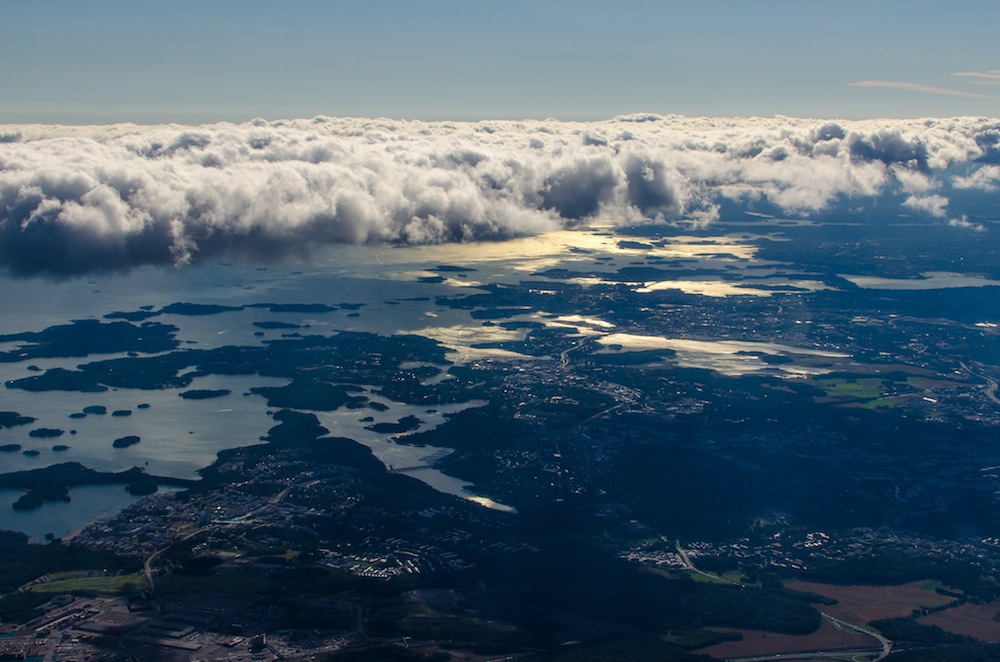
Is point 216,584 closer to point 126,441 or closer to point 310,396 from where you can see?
point 126,441

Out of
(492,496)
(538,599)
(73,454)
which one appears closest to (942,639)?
(538,599)

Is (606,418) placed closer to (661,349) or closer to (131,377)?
(661,349)

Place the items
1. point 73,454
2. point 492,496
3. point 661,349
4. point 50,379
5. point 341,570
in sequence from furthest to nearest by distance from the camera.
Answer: point 661,349, point 50,379, point 73,454, point 492,496, point 341,570

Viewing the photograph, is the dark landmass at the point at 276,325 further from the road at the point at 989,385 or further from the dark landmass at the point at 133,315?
the road at the point at 989,385

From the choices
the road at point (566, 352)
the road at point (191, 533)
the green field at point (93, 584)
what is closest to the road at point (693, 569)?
the road at point (191, 533)

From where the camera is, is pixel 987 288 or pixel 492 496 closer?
pixel 492 496

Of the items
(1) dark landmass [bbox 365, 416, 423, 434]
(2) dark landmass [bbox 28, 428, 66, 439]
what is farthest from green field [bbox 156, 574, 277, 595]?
(2) dark landmass [bbox 28, 428, 66, 439]
